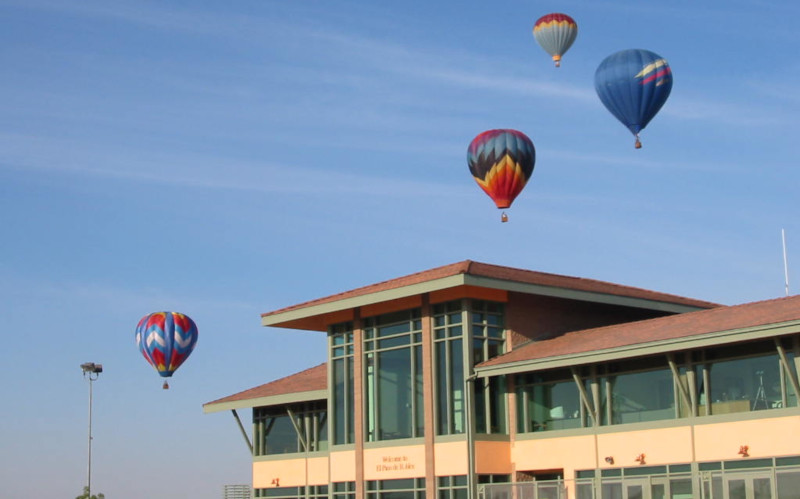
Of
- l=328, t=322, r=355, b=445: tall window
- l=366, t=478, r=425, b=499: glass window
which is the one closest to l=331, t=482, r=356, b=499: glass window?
l=366, t=478, r=425, b=499: glass window

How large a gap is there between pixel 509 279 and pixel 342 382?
793 cm

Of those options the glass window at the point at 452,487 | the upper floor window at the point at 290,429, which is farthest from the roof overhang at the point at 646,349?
the upper floor window at the point at 290,429

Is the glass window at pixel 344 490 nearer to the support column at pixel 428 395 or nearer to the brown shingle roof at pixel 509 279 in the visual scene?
the support column at pixel 428 395

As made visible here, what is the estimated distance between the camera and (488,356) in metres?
42.7

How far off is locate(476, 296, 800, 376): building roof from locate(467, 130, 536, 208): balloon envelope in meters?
9.11

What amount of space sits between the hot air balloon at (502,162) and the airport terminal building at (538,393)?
711 centimetres

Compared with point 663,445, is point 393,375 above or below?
above

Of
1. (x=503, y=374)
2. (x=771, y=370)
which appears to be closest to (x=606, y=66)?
(x=503, y=374)

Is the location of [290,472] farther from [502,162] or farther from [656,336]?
[656,336]

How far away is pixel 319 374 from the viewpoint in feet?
172

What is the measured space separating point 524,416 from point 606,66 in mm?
16070

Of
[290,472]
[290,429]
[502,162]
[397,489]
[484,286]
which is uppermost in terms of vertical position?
[502,162]

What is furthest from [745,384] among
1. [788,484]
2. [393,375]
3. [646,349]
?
[393,375]

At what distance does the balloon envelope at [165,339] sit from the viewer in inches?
2562
